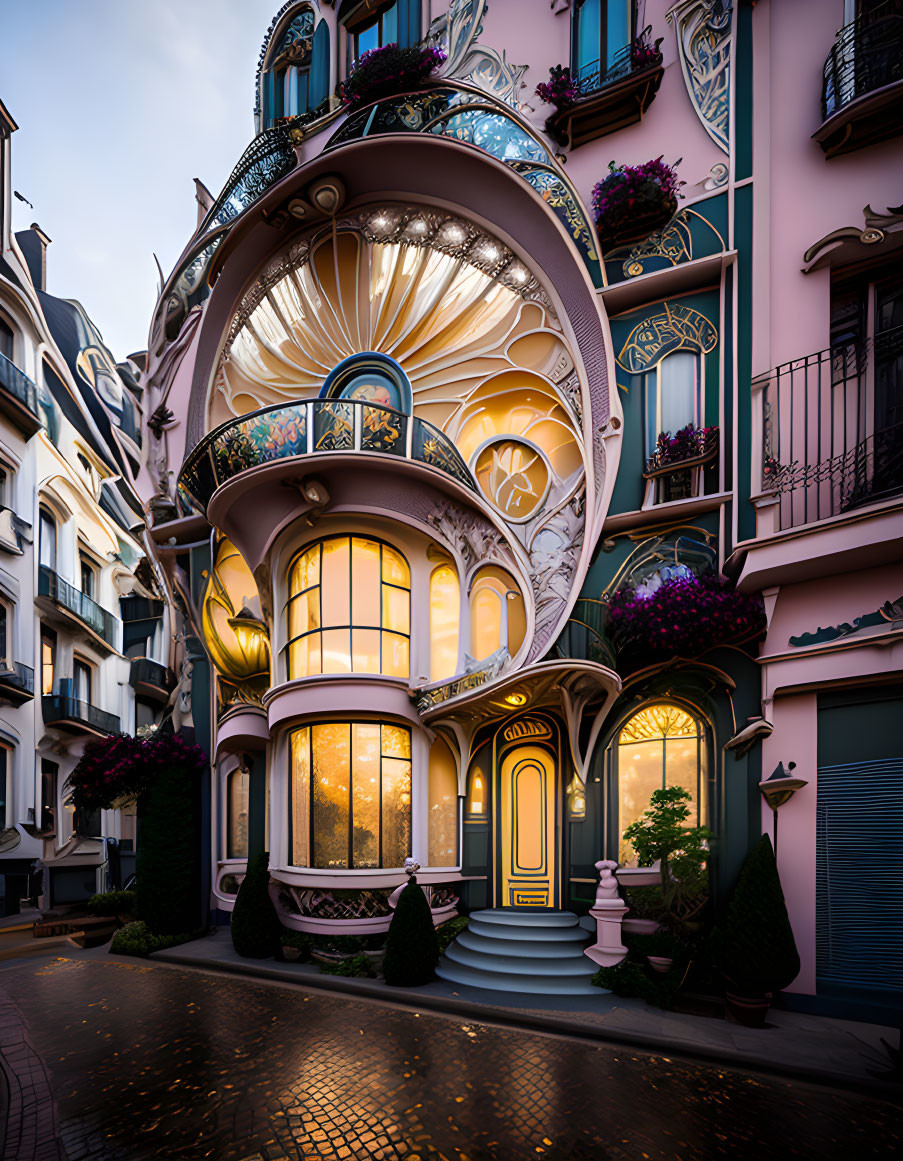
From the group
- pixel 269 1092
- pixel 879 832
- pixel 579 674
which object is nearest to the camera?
pixel 269 1092

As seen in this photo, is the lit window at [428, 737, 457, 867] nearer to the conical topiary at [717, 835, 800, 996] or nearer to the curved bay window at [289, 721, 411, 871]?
the curved bay window at [289, 721, 411, 871]

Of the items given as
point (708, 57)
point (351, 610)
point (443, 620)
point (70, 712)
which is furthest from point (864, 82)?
point (70, 712)

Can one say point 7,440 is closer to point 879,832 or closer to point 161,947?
point 161,947

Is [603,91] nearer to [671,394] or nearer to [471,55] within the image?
[471,55]

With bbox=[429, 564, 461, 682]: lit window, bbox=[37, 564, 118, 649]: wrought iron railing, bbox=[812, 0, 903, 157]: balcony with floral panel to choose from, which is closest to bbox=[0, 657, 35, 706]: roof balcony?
bbox=[37, 564, 118, 649]: wrought iron railing

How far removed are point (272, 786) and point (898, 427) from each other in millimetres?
11487

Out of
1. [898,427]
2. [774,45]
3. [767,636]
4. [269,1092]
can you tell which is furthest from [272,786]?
[774,45]

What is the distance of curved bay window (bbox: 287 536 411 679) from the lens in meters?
11.3

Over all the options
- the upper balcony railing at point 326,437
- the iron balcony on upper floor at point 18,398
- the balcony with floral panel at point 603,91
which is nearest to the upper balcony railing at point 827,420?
the upper balcony railing at point 326,437

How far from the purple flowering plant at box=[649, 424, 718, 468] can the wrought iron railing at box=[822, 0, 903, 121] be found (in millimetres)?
4837

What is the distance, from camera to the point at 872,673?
7.92 metres

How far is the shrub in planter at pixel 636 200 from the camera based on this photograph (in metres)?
10.4

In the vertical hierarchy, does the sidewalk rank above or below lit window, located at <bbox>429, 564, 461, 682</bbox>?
below

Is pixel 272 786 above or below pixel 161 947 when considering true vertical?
above
